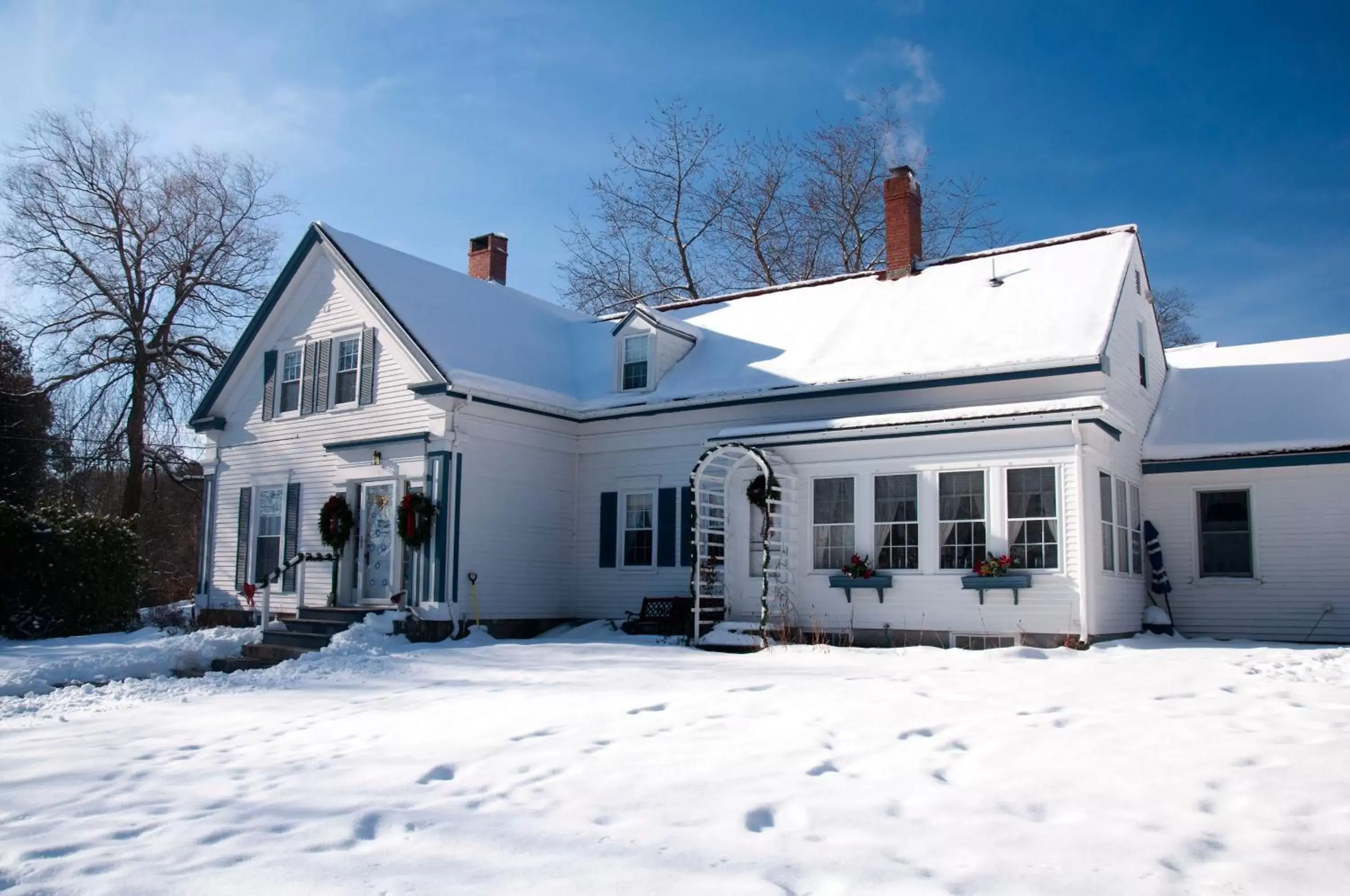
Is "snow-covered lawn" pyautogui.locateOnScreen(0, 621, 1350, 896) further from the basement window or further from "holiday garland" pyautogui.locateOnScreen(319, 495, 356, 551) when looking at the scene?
"holiday garland" pyautogui.locateOnScreen(319, 495, 356, 551)

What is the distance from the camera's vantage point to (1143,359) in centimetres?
1805

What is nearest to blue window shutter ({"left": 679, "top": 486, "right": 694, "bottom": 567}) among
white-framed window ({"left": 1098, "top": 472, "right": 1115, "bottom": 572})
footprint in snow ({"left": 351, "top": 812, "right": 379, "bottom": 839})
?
white-framed window ({"left": 1098, "top": 472, "right": 1115, "bottom": 572})

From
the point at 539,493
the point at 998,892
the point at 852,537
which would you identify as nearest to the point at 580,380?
the point at 539,493

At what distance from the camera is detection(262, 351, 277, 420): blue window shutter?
2048 centimetres

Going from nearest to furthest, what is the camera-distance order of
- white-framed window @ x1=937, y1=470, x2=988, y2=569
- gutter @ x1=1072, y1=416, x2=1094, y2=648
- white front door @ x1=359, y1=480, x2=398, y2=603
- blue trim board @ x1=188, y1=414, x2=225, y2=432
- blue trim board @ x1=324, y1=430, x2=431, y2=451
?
gutter @ x1=1072, y1=416, x2=1094, y2=648 < white-framed window @ x1=937, y1=470, x2=988, y2=569 < blue trim board @ x1=324, y1=430, x2=431, y2=451 < white front door @ x1=359, y1=480, x2=398, y2=603 < blue trim board @ x1=188, y1=414, x2=225, y2=432

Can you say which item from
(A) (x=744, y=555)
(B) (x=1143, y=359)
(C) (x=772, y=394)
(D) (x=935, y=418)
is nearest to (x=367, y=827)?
(D) (x=935, y=418)

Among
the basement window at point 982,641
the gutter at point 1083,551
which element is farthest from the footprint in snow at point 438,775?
the gutter at point 1083,551

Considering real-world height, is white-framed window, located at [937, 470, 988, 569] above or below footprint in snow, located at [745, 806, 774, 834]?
above

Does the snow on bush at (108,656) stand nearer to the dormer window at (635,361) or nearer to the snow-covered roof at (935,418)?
the dormer window at (635,361)

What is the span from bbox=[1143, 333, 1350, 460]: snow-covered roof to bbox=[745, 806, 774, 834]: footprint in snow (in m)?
12.8

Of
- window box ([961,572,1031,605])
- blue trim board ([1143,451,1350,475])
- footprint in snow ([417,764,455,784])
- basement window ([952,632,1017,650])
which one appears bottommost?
footprint in snow ([417,764,455,784])

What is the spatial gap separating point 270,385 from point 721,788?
53.8ft

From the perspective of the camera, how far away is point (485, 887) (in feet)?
16.5

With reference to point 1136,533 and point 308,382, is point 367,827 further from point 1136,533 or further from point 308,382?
point 308,382
